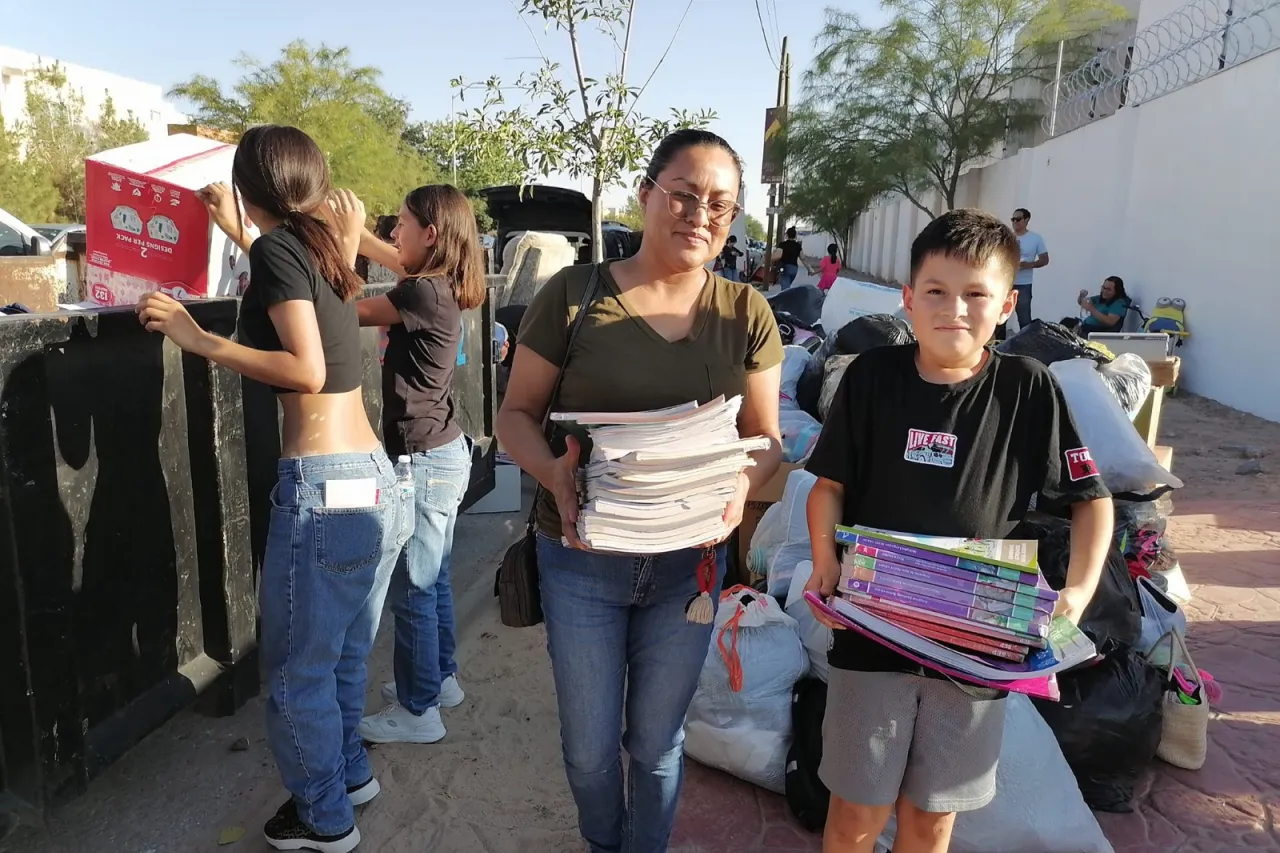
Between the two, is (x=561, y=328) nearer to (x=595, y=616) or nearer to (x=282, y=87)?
(x=595, y=616)

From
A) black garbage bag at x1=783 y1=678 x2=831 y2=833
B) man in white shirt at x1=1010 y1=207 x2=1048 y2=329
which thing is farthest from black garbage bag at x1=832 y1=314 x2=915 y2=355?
man in white shirt at x1=1010 y1=207 x2=1048 y2=329

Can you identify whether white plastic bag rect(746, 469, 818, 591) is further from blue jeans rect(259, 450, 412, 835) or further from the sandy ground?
blue jeans rect(259, 450, 412, 835)

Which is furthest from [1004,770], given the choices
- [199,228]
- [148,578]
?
[199,228]

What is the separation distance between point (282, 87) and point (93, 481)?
110 ft

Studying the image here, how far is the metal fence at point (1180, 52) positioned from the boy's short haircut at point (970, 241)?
→ 8.61 metres

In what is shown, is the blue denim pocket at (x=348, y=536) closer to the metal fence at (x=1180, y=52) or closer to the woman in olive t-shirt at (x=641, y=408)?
the woman in olive t-shirt at (x=641, y=408)

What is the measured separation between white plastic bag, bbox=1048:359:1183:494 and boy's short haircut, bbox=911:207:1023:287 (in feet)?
4.96

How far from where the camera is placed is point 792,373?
5188mm

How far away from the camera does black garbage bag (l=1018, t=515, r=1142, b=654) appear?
8.86 feet

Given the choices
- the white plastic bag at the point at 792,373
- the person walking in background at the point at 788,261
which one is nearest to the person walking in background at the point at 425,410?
the white plastic bag at the point at 792,373

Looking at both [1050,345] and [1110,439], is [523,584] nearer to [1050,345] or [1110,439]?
[1110,439]

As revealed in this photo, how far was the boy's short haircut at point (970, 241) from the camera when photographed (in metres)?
1.71

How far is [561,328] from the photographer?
1.69 metres

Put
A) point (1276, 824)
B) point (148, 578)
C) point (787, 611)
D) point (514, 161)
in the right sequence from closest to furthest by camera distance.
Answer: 1. point (148, 578)
2. point (1276, 824)
3. point (787, 611)
4. point (514, 161)
